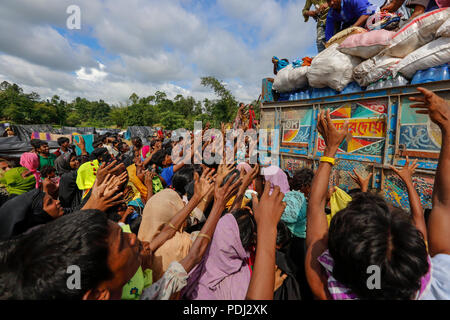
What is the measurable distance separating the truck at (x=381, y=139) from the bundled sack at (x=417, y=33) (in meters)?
0.53

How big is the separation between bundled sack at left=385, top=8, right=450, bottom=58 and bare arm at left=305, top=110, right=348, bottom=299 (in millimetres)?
2452

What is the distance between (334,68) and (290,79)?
37.3 inches

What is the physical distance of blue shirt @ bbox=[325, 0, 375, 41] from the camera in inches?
147

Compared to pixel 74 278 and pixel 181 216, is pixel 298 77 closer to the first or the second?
pixel 181 216

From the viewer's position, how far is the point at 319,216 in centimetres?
113

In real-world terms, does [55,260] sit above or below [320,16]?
below

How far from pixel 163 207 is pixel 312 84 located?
3.26 meters

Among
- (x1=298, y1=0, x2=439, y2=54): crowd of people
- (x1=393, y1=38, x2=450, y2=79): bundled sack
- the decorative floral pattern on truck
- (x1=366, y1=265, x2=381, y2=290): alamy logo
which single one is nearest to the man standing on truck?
(x1=298, y1=0, x2=439, y2=54): crowd of people

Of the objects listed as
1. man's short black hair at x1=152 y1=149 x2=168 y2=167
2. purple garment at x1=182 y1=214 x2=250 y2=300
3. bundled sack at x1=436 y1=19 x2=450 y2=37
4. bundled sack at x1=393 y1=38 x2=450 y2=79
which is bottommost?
purple garment at x1=182 y1=214 x2=250 y2=300

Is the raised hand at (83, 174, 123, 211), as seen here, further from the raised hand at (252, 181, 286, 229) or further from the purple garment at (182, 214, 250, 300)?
the raised hand at (252, 181, 286, 229)

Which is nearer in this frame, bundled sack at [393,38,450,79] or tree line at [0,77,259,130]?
bundled sack at [393,38,450,79]

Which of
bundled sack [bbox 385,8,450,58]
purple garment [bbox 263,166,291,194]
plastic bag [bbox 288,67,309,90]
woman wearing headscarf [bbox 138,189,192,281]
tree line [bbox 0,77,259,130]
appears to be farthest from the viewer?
tree line [bbox 0,77,259,130]

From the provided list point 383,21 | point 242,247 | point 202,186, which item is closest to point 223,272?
point 242,247

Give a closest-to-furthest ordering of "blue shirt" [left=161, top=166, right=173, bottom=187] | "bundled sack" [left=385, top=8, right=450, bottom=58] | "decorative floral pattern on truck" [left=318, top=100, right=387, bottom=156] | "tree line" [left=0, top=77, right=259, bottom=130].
A: "bundled sack" [left=385, top=8, right=450, bottom=58] → "decorative floral pattern on truck" [left=318, top=100, right=387, bottom=156] → "blue shirt" [left=161, top=166, right=173, bottom=187] → "tree line" [left=0, top=77, right=259, bottom=130]
